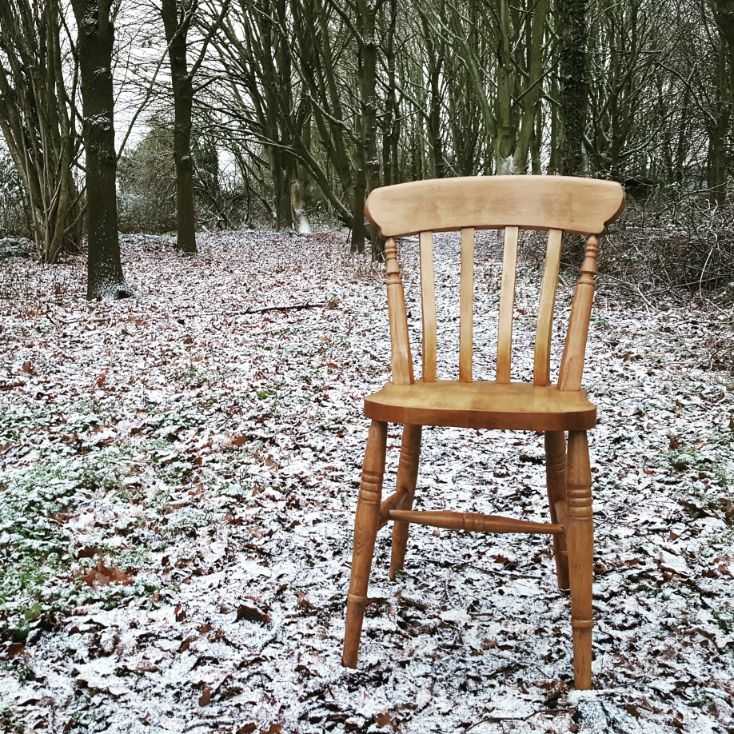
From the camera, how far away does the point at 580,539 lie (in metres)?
1.67

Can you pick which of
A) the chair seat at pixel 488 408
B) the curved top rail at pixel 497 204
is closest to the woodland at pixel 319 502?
the chair seat at pixel 488 408

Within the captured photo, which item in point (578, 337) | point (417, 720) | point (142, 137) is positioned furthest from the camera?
point (142, 137)

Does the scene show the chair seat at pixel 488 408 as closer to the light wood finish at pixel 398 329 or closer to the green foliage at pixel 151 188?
the light wood finish at pixel 398 329

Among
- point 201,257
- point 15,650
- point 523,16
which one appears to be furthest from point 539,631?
point 523,16

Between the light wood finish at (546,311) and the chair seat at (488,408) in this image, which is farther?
the light wood finish at (546,311)

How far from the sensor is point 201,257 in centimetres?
1271

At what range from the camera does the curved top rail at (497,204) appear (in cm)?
184

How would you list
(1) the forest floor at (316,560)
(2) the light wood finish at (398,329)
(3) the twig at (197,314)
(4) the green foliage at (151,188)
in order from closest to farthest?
(1) the forest floor at (316,560), (2) the light wood finish at (398,329), (3) the twig at (197,314), (4) the green foliage at (151,188)

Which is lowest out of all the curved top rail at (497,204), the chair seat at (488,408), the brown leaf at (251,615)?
the brown leaf at (251,615)

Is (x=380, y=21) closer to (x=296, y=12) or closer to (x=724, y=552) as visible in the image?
(x=296, y=12)

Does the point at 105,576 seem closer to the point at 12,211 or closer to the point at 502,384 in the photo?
the point at 502,384

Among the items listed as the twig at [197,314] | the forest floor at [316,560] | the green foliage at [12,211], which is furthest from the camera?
the green foliage at [12,211]

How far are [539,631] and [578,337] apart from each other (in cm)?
96

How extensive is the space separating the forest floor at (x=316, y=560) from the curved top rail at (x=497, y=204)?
4.17ft
